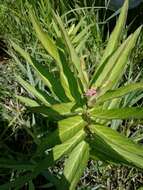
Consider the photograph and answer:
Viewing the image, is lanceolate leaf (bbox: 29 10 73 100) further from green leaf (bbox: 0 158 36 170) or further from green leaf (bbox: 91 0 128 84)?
green leaf (bbox: 0 158 36 170)

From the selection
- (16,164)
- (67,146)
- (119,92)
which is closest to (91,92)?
(119,92)

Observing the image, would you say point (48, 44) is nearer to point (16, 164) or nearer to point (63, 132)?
point (63, 132)

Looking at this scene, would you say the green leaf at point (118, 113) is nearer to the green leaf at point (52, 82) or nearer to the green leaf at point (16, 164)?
the green leaf at point (52, 82)

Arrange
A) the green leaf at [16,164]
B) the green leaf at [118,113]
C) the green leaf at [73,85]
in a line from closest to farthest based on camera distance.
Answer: the green leaf at [118,113] → the green leaf at [73,85] → the green leaf at [16,164]

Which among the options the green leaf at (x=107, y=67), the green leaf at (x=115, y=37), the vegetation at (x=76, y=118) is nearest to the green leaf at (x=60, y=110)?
the vegetation at (x=76, y=118)

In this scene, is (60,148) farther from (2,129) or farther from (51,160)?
(2,129)

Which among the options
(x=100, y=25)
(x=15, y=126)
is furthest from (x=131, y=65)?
(x=15, y=126)

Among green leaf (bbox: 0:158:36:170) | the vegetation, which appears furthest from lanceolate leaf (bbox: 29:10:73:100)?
green leaf (bbox: 0:158:36:170)
